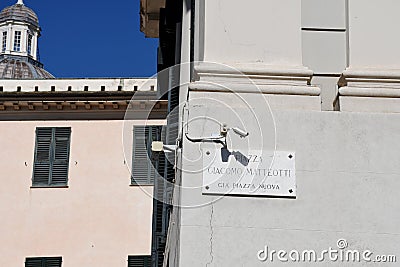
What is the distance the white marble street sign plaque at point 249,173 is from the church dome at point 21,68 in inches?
1866

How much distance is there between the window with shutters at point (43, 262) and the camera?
1143 inches

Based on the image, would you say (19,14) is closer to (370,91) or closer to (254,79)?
(254,79)

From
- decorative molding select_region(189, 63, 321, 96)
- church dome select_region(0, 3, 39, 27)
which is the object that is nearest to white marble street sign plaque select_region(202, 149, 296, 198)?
decorative molding select_region(189, 63, 321, 96)

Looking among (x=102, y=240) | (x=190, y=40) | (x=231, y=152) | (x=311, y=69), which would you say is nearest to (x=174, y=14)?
(x=190, y=40)

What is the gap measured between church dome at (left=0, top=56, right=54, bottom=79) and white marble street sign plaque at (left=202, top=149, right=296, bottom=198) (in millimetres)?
47388

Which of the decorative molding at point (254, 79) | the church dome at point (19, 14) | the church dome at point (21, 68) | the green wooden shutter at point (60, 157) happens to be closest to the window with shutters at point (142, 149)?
the green wooden shutter at point (60, 157)

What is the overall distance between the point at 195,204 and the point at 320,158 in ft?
3.08

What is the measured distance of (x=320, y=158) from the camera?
6227 millimetres

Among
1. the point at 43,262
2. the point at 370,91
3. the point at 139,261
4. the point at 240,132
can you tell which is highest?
the point at 370,91

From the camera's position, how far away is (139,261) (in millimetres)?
28906

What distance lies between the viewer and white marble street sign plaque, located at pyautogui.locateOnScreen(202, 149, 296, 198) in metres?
6.08

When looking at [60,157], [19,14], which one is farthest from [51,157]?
[19,14]

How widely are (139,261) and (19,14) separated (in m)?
33.7

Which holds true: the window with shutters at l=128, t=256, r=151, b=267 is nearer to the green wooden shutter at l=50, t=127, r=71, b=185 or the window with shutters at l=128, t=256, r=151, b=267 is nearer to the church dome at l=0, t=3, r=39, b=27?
the green wooden shutter at l=50, t=127, r=71, b=185
